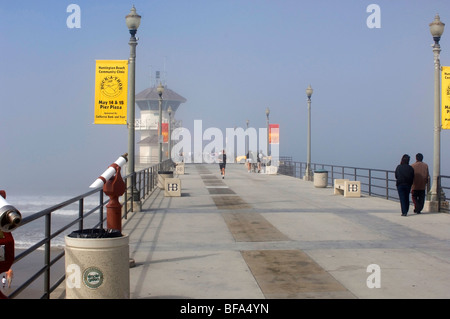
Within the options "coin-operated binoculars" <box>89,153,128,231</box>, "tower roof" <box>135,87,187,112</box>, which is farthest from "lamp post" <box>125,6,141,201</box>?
"tower roof" <box>135,87,187,112</box>

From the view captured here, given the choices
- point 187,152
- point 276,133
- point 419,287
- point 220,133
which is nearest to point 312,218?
point 419,287

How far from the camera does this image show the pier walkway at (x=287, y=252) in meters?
8.05

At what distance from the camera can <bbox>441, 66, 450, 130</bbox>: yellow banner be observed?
711 inches

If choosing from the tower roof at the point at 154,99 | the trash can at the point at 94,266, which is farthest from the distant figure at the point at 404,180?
the tower roof at the point at 154,99

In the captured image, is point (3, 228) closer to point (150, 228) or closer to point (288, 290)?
point (288, 290)

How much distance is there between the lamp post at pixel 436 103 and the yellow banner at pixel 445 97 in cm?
16

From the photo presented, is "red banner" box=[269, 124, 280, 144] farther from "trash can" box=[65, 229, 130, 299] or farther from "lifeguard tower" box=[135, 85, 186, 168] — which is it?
"trash can" box=[65, 229, 130, 299]

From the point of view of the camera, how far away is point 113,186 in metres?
9.33

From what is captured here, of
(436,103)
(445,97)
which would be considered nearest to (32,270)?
(436,103)

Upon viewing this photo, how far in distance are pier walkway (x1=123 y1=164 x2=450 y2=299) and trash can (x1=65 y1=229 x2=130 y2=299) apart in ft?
4.03

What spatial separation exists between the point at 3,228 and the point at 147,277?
512cm

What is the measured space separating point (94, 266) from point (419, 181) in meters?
13.4

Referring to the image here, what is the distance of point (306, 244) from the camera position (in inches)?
467

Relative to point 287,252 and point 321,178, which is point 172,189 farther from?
point 287,252
